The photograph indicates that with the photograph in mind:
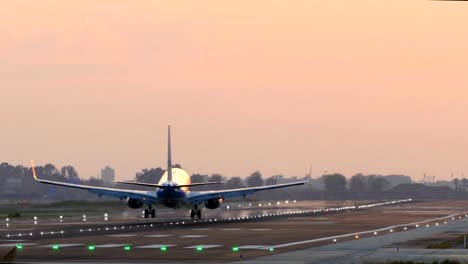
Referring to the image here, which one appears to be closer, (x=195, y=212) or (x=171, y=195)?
(x=171, y=195)

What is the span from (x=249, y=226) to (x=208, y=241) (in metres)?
20.3

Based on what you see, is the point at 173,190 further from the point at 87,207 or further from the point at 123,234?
the point at 87,207

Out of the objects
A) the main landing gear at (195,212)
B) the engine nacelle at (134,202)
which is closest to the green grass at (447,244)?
the main landing gear at (195,212)

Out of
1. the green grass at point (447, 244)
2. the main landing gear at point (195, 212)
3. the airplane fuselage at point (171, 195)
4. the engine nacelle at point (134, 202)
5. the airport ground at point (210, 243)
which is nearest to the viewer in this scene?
the airport ground at point (210, 243)

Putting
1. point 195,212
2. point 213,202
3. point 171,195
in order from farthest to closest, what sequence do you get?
point 213,202, point 195,212, point 171,195

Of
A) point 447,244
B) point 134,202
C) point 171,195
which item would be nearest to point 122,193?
point 134,202

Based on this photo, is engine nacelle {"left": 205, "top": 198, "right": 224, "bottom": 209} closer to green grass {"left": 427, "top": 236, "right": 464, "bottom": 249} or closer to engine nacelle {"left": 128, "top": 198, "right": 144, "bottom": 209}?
engine nacelle {"left": 128, "top": 198, "right": 144, "bottom": 209}

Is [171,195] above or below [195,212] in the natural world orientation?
above

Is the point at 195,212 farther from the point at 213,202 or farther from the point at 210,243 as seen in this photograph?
the point at 210,243

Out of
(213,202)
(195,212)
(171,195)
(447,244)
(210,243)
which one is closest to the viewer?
(447,244)

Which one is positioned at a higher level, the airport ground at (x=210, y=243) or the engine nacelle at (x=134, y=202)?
the engine nacelle at (x=134, y=202)

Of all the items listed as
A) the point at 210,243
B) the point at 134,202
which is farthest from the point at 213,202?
the point at 210,243

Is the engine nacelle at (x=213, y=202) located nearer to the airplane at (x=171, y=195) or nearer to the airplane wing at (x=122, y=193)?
the airplane at (x=171, y=195)

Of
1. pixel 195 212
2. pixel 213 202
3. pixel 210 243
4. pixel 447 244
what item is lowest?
pixel 447 244
